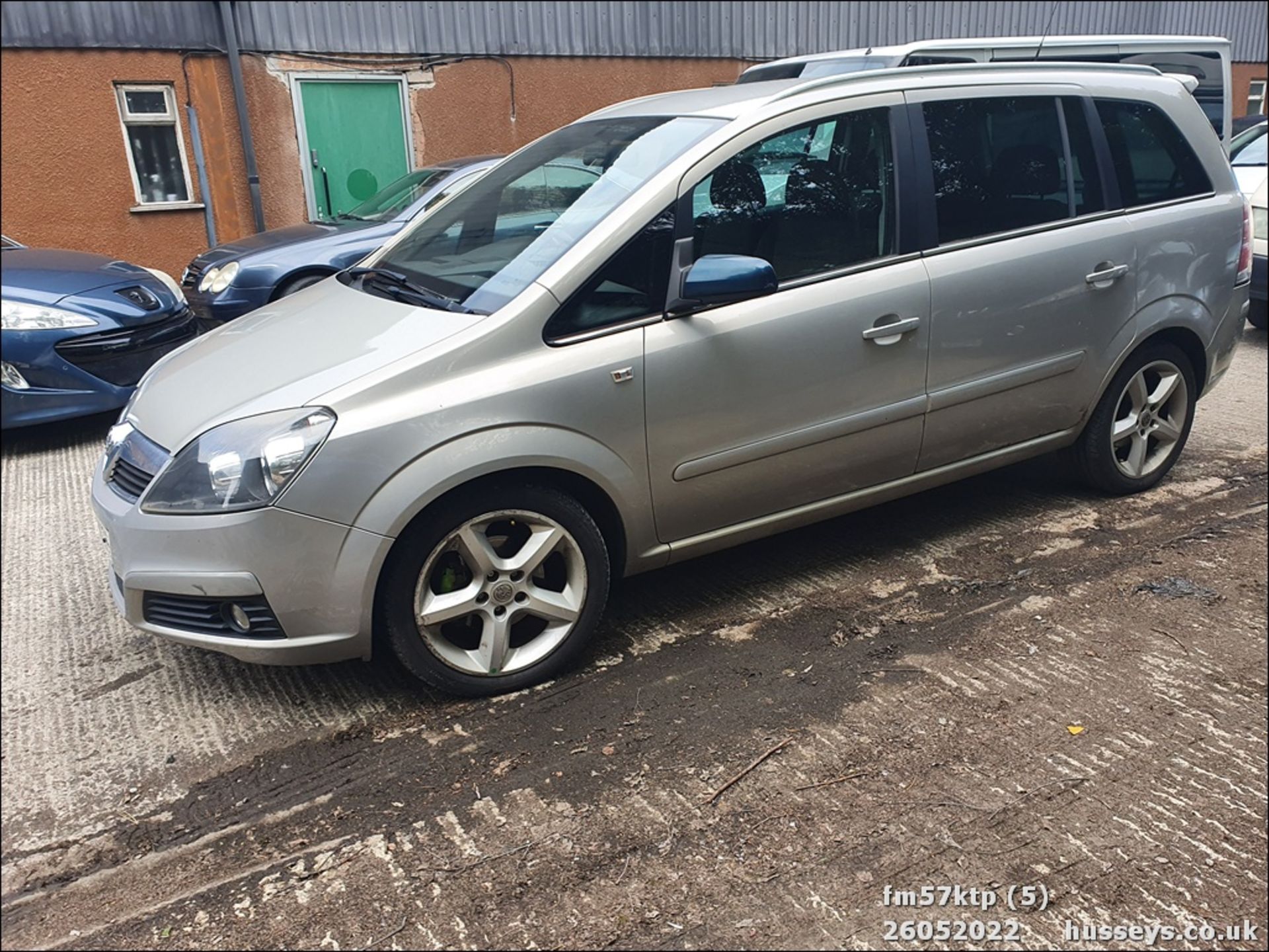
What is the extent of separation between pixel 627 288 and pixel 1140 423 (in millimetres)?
2708

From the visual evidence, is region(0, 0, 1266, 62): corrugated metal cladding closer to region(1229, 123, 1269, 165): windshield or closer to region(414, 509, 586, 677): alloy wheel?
region(414, 509, 586, 677): alloy wheel

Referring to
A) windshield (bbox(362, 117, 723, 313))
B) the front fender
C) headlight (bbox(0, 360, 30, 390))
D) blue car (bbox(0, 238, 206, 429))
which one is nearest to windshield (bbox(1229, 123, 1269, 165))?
windshield (bbox(362, 117, 723, 313))

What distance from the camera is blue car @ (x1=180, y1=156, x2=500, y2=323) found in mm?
4898

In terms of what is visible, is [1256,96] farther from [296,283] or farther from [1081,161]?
[296,283]

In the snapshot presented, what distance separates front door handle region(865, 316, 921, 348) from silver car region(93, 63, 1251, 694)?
0.4 inches

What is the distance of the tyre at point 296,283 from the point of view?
6727 millimetres

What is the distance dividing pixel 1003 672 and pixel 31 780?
281 centimetres

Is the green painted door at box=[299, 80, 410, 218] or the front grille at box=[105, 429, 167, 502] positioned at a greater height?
the green painted door at box=[299, 80, 410, 218]

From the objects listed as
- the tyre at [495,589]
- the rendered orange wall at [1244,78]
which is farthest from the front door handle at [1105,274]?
the rendered orange wall at [1244,78]

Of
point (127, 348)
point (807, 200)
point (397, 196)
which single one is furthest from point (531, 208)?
point (397, 196)

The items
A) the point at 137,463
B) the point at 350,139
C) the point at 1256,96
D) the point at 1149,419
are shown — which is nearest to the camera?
the point at 137,463

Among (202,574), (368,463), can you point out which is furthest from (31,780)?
(368,463)

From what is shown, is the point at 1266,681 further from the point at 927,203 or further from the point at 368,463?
the point at 368,463

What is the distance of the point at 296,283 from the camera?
269 inches
